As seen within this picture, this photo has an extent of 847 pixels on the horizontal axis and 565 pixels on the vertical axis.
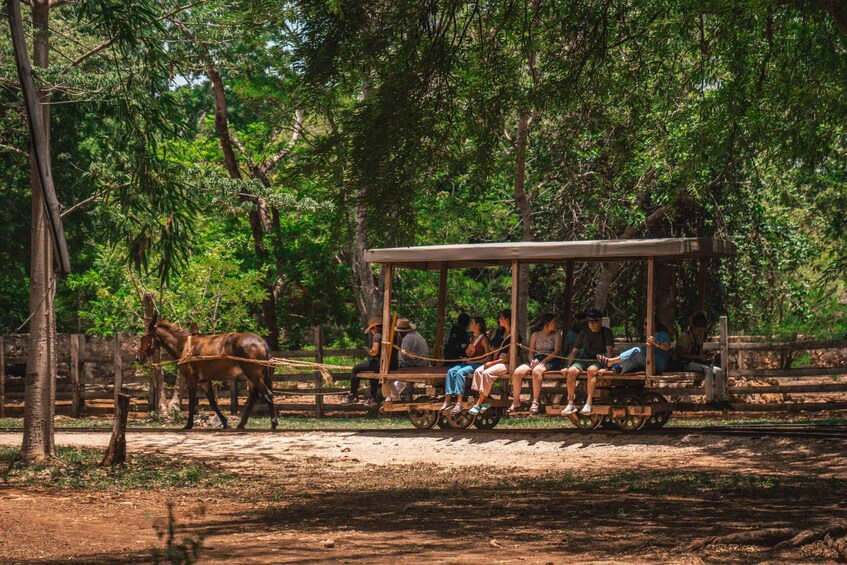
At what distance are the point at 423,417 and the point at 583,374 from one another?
3480 mm

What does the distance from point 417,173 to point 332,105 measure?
1148mm

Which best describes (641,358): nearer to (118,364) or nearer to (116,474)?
(116,474)

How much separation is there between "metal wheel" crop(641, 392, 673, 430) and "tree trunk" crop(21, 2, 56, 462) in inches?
321

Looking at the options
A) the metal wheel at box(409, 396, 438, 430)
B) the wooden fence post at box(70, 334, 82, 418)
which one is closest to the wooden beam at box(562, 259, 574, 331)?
the metal wheel at box(409, 396, 438, 430)

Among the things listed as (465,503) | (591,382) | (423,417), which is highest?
(591,382)

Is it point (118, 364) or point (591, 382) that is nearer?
point (591, 382)

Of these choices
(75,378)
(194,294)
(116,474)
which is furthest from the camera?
(194,294)

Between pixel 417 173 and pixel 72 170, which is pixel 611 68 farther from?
pixel 72 170

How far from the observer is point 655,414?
17703 mm

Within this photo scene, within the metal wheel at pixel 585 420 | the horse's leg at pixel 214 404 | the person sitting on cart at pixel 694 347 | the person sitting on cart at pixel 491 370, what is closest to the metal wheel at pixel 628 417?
the metal wheel at pixel 585 420

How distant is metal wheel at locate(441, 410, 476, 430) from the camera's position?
19125 mm

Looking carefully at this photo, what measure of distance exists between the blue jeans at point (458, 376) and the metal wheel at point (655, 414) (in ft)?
8.71

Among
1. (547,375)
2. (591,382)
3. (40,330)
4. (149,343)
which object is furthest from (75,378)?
(591,382)

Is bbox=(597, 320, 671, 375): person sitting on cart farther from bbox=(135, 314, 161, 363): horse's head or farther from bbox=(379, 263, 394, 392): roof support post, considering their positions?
bbox=(135, 314, 161, 363): horse's head
